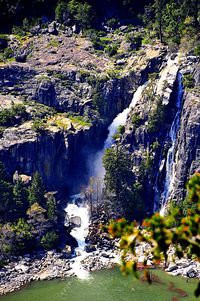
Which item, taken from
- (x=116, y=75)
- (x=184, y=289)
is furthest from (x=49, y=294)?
(x=116, y=75)

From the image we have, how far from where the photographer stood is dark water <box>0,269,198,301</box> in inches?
3071

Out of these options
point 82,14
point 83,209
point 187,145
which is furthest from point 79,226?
point 82,14

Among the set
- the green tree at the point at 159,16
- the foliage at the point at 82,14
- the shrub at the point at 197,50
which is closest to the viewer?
the shrub at the point at 197,50

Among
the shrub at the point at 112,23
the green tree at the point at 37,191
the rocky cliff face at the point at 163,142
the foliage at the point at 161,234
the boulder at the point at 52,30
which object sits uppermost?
the shrub at the point at 112,23

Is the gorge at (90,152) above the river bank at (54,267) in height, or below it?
above

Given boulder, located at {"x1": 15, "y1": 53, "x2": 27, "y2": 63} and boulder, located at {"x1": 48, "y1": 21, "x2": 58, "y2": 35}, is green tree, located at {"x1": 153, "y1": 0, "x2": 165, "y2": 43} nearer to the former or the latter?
boulder, located at {"x1": 48, "y1": 21, "x2": 58, "y2": 35}

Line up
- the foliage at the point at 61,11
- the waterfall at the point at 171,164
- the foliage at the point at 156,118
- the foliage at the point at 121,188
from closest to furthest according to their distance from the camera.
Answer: the foliage at the point at 121,188, the waterfall at the point at 171,164, the foliage at the point at 156,118, the foliage at the point at 61,11

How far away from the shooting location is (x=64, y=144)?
110m

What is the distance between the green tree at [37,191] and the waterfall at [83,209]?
822cm

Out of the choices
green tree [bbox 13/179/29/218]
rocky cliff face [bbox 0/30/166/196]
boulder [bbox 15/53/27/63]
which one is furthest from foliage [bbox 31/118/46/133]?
boulder [bbox 15/53/27/63]

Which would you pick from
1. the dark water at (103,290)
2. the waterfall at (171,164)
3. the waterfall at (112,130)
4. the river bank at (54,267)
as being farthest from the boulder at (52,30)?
the dark water at (103,290)

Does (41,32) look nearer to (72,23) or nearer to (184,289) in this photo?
(72,23)

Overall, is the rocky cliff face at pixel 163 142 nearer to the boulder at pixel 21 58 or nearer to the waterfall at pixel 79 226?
the waterfall at pixel 79 226

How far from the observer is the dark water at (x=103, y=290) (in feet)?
256
